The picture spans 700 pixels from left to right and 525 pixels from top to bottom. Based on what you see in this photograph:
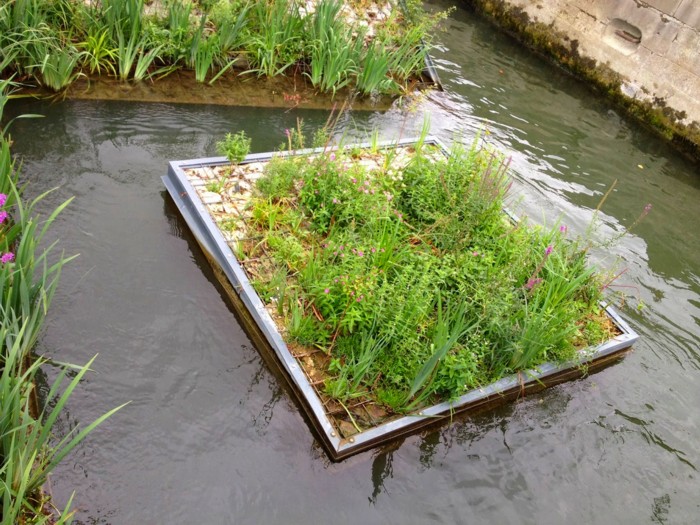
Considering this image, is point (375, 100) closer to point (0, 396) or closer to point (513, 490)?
point (513, 490)

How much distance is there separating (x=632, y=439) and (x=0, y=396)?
4.10m

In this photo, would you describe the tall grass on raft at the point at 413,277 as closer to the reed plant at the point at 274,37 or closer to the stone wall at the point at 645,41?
the reed plant at the point at 274,37

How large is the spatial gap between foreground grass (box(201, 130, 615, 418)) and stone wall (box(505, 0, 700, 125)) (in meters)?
4.83

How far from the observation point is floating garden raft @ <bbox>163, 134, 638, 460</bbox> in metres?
3.79

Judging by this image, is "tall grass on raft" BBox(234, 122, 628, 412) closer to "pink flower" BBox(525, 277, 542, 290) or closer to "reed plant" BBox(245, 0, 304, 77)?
"pink flower" BBox(525, 277, 542, 290)

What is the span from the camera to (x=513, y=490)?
3723 mm

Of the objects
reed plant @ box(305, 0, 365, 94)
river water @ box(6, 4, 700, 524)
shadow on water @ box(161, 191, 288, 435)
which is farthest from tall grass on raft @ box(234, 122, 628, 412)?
reed plant @ box(305, 0, 365, 94)

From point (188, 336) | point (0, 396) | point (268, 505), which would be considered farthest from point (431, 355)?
point (0, 396)

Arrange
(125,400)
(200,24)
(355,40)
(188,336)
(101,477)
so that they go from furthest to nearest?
(355,40) < (200,24) < (188,336) < (125,400) < (101,477)

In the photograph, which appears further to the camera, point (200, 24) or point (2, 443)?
point (200, 24)

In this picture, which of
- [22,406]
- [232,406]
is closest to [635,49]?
[232,406]

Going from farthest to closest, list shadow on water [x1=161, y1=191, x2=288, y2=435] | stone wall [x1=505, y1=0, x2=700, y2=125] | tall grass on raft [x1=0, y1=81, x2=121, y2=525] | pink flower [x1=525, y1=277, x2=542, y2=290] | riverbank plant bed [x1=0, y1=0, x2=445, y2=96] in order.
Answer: stone wall [x1=505, y1=0, x2=700, y2=125] → riverbank plant bed [x1=0, y1=0, x2=445, y2=96] → pink flower [x1=525, y1=277, x2=542, y2=290] → shadow on water [x1=161, y1=191, x2=288, y2=435] → tall grass on raft [x1=0, y1=81, x2=121, y2=525]

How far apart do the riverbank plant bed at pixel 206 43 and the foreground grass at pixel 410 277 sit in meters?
2.01

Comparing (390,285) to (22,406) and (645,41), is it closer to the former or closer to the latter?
(22,406)
